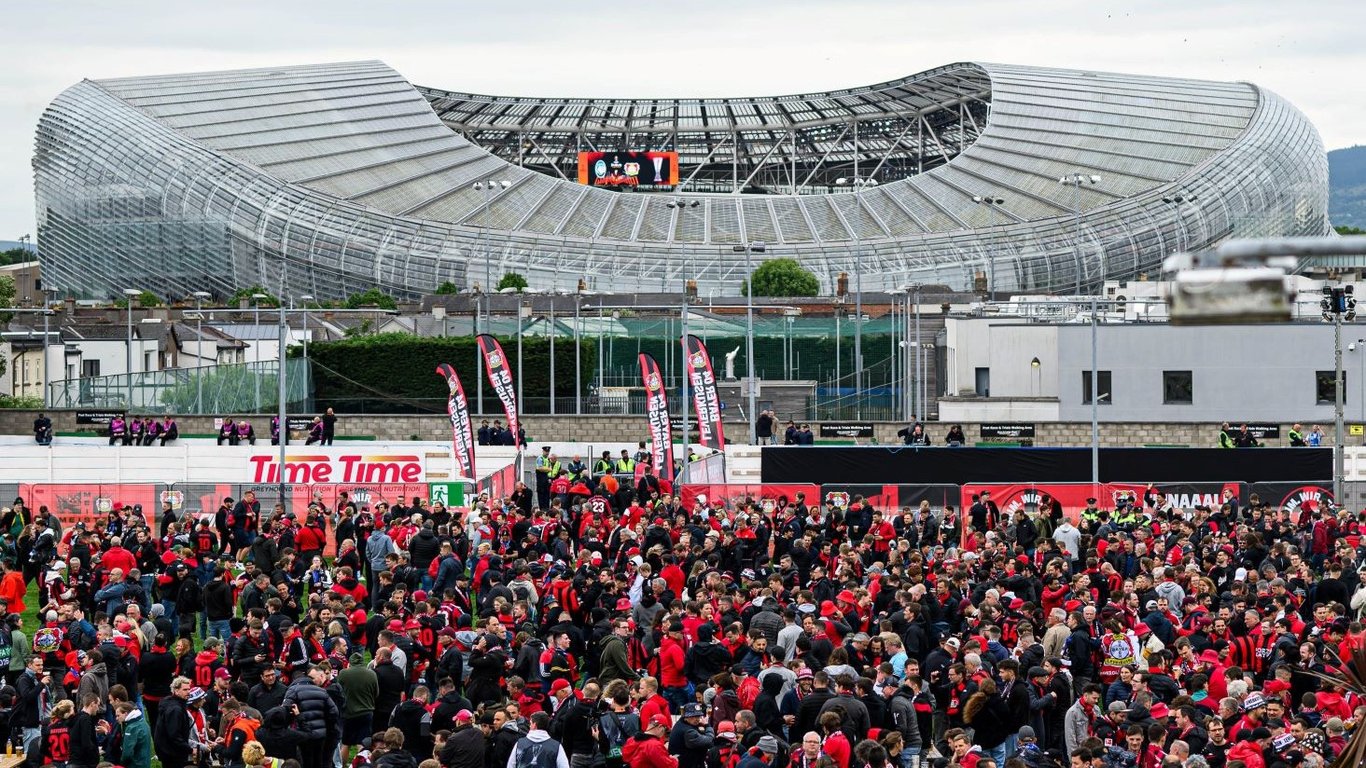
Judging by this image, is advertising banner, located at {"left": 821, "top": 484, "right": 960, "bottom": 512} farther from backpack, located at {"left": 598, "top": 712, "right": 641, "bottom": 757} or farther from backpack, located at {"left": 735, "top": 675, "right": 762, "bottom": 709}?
backpack, located at {"left": 598, "top": 712, "right": 641, "bottom": 757}

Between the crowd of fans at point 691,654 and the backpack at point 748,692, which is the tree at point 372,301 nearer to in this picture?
the crowd of fans at point 691,654

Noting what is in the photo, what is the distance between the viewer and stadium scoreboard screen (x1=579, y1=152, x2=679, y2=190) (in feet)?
445

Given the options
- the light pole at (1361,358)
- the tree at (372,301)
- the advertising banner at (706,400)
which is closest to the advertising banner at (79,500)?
the advertising banner at (706,400)

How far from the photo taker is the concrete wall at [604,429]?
49.5 meters

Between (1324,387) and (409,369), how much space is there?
2912 cm

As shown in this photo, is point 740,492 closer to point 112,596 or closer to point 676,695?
point 112,596

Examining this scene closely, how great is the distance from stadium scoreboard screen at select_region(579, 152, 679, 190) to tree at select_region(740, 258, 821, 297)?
32.4m

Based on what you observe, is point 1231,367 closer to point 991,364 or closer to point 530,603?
point 991,364

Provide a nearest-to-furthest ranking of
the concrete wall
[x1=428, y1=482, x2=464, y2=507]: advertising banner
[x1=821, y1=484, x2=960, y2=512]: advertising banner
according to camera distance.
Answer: [x1=821, y1=484, x2=960, y2=512]: advertising banner → [x1=428, y1=482, x2=464, y2=507]: advertising banner → the concrete wall

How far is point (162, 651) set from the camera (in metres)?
16.5

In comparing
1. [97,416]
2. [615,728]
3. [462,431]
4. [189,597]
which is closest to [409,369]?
[97,416]

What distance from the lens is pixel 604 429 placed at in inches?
2044

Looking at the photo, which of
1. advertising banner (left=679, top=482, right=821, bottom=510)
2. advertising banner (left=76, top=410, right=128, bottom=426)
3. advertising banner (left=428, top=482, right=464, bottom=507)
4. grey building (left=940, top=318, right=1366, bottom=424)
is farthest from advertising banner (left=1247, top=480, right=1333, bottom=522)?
advertising banner (left=76, top=410, right=128, bottom=426)

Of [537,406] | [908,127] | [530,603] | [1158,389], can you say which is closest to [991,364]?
[1158,389]
